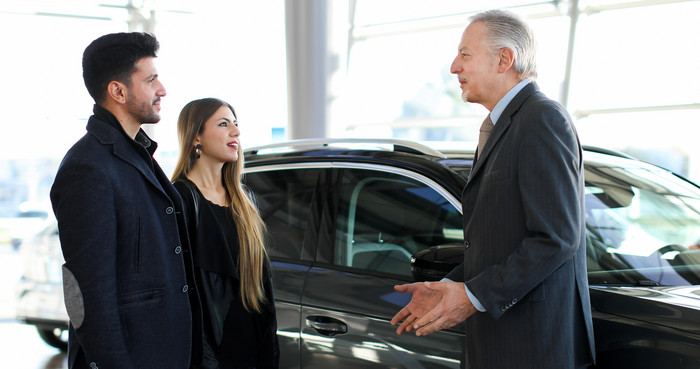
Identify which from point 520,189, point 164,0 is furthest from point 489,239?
point 164,0

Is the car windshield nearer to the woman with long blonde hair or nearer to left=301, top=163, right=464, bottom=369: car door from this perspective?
left=301, top=163, right=464, bottom=369: car door

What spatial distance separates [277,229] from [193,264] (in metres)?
0.73

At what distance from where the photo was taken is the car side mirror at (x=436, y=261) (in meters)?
1.92

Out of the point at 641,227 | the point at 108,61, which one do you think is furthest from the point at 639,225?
the point at 108,61

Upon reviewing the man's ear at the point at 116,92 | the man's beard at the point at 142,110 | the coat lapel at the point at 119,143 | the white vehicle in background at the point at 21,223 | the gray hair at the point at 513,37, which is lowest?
the white vehicle in background at the point at 21,223

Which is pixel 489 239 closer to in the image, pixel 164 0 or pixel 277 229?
pixel 277 229

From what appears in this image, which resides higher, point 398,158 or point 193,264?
point 398,158

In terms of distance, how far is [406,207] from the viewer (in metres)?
2.36

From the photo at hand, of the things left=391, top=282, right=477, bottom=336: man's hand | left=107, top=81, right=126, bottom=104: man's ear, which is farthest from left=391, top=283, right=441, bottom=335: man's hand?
left=107, top=81, right=126, bottom=104: man's ear

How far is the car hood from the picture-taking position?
1.66 m

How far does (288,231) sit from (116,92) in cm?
105

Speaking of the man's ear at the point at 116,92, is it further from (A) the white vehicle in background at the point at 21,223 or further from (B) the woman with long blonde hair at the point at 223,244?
(A) the white vehicle in background at the point at 21,223

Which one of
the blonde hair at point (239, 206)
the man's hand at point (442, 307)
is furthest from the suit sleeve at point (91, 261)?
the man's hand at point (442, 307)

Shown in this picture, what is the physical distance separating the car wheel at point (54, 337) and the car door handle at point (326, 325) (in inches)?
120
